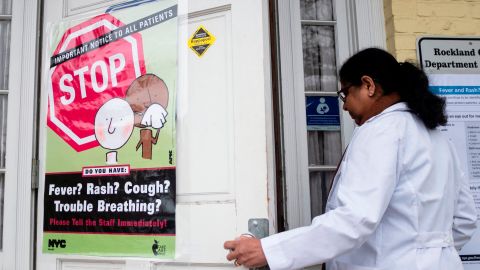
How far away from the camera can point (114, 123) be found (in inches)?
88.8

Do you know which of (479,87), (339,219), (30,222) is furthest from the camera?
(479,87)

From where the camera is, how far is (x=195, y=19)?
2.13 metres

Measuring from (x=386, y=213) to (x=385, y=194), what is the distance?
0.45 ft

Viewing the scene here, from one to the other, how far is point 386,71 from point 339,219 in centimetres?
58

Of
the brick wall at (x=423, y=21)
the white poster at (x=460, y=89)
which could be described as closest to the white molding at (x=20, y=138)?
the brick wall at (x=423, y=21)

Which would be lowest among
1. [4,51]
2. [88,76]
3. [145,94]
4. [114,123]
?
[114,123]

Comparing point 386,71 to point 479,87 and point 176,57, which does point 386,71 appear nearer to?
point 176,57

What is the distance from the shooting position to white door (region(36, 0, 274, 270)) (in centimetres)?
190

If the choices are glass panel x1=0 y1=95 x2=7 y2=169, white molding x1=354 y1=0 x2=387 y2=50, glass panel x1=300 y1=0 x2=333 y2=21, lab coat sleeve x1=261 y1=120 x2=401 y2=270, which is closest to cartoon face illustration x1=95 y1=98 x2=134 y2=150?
glass panel x1=0 y1=95 x2=7 y2=169

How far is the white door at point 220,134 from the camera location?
6.24ft

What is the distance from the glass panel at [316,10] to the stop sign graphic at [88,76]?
A: 1003 mm

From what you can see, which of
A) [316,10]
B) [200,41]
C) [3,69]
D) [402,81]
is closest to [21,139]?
[3,69]

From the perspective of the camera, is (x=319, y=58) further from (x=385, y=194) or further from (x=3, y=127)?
(x=3, y=127)

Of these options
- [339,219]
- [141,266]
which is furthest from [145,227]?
[339,219]
